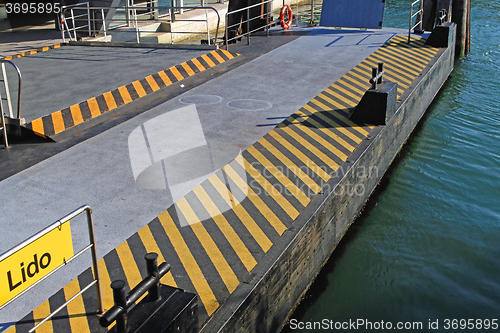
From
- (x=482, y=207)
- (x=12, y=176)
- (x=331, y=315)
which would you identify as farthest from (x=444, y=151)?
(x=12, y=176)

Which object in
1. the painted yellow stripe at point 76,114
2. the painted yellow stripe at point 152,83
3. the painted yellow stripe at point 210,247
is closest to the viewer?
the painted yellow stripe at point 210,247

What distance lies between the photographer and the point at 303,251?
712 centimetres

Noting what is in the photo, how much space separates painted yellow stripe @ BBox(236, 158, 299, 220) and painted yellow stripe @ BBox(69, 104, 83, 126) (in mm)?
4143

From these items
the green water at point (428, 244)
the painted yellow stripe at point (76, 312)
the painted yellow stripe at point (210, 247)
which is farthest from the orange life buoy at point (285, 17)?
the painted yellow stripe at point (76, 312)

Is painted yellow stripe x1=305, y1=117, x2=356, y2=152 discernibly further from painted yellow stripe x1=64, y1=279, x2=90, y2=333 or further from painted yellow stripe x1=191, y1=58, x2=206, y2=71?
painted yellow stripe x1=64, y1=279, x2=90, y2=333

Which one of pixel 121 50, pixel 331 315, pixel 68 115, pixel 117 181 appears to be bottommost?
pixel 331 315

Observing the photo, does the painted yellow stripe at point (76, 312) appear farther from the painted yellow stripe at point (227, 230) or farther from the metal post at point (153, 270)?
the painted yellow stripe at point (227, 230)

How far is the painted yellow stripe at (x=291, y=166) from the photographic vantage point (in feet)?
26.4

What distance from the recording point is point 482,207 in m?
10.2

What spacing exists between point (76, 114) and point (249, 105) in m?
4.11

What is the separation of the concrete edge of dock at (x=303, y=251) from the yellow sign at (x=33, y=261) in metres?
1.84

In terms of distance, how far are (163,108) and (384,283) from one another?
660 cm

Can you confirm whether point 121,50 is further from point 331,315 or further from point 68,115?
point 331,315

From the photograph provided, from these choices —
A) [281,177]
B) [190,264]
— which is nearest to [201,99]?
[281,177]
